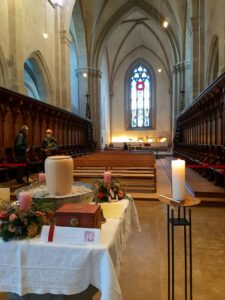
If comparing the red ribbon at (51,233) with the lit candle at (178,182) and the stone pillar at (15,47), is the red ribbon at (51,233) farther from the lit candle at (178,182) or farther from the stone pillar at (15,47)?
the stone pillar at (15,47)

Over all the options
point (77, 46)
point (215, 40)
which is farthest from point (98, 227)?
point (77, 46)

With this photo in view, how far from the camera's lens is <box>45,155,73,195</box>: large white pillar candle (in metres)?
1.94

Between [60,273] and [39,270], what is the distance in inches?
4.6

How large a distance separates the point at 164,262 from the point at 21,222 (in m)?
1.98

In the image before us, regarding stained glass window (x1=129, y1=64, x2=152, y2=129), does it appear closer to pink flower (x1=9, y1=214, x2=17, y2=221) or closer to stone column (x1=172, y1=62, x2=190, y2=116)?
stone column (x1=172, y1=62, x2=190, y2=116)

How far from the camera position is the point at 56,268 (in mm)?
1449

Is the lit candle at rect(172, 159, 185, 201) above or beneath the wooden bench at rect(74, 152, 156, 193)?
above

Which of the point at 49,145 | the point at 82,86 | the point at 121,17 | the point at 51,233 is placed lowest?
the point at 51,233

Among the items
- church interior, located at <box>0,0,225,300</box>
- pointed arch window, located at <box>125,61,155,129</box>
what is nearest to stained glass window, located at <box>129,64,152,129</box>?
pointed arch window, located at <box>125,61,155,129</box>

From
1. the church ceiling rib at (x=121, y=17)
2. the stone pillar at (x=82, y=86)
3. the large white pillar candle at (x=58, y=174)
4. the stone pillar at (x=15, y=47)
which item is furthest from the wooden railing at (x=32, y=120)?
the church ceiling rib at (x=121, y=17)

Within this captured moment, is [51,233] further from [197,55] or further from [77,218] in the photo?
[197,55]

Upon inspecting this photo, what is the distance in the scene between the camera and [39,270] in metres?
1.47

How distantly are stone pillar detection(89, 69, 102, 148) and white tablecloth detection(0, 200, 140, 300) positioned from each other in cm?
1936

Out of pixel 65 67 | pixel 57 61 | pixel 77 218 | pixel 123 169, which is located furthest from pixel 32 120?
pixel 77 218
